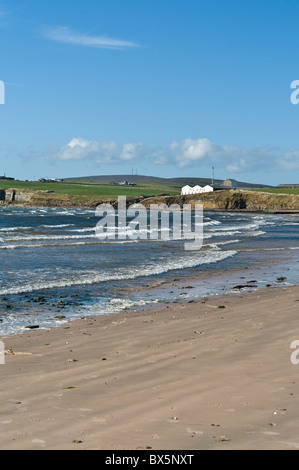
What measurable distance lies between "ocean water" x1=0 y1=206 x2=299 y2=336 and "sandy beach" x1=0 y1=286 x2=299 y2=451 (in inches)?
113

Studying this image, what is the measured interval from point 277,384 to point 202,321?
546 cm

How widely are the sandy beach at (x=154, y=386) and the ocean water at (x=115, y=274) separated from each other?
2.87 m

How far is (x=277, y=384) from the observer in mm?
7797

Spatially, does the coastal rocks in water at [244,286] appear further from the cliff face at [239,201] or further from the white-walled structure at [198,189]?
the white-walled structure at [198,189]

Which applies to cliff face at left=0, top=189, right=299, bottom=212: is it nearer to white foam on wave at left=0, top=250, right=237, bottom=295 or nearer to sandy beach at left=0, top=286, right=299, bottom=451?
white foam on wave at left=0, top=250, right=237, bottom=295

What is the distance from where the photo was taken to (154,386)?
7945 mm

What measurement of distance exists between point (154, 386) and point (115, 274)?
16.1m

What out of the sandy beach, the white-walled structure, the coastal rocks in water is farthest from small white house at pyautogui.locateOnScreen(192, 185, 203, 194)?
the sandy beach

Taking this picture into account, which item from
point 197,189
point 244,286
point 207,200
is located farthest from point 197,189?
point 244,286

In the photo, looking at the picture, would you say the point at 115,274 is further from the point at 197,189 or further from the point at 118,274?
the point at 197,189

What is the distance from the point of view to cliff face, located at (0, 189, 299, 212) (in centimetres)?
13700

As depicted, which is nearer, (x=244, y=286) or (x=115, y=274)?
(x=244, y=286)
